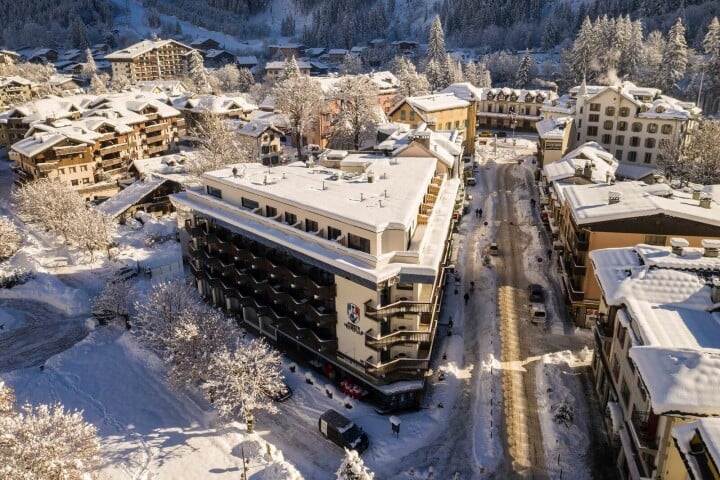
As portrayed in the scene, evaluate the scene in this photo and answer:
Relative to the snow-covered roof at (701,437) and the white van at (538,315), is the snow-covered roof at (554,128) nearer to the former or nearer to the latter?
the white van at (538,315)

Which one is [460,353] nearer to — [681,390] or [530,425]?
[530,425]

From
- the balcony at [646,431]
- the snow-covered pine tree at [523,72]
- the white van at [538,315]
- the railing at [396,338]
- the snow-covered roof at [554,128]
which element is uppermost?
the snow-covered pine tree at [523,72]

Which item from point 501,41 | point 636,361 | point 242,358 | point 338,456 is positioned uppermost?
point 501,41

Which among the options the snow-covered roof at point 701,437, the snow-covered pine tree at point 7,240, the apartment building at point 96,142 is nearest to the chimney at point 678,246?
the snow-covered roof at point 701,437

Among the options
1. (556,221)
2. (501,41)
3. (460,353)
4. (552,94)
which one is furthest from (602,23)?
(460,353)

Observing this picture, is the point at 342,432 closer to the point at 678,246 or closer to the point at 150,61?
the point at 678,246

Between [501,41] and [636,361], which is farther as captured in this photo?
[501,41]
